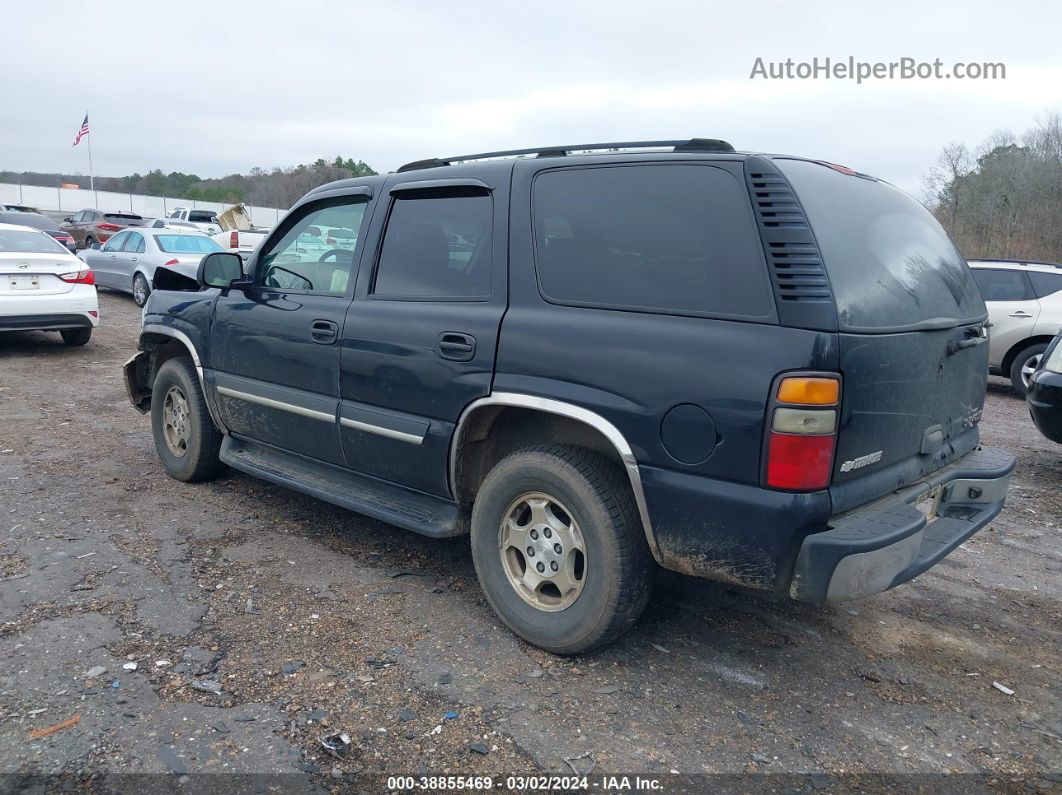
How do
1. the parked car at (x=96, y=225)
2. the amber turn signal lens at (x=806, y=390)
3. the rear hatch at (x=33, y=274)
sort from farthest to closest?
the parked car at (x=96, y=225) → the rear hatch at (x=33, y=274) → the amber turn signal lens at (x=806, y=390)

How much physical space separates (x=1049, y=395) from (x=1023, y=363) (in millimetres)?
4454

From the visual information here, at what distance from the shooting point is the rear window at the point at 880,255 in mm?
2803

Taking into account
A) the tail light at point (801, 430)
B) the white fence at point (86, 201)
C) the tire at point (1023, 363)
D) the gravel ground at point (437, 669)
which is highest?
the white fence at point (86, 201)

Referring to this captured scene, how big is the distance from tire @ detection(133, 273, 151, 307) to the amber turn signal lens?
14204mm

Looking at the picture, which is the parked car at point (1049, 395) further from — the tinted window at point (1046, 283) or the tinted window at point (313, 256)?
the tinted window at point (313, 256)

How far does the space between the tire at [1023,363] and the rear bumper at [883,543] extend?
7327 mm

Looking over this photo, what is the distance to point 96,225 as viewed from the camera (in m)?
27.8

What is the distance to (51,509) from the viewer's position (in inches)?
189

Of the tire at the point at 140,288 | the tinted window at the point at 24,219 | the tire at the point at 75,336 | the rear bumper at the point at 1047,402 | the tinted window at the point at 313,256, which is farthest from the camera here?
the tinted window at the point at 24,219

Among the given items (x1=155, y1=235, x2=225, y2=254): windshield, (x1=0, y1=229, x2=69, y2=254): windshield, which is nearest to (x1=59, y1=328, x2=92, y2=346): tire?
(x1=0, y1=229, x2=69, y2=254): windshield

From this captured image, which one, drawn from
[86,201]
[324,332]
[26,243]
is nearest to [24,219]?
[26,243]

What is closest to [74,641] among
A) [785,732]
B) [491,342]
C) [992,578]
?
[491,342]

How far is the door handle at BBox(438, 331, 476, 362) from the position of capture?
3424 millimetres

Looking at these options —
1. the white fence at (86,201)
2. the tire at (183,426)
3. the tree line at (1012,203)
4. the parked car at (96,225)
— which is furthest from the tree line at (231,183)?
the tire at (183,426)
